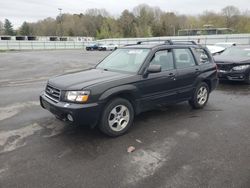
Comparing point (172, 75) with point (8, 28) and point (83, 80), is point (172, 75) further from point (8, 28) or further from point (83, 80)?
point (8, 28)

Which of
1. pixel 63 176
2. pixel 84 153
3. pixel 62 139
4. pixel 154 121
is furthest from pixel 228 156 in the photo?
pixel 62 139

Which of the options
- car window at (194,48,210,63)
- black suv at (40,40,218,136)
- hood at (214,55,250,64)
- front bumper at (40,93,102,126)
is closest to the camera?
front bumper at (40,93,102,126)

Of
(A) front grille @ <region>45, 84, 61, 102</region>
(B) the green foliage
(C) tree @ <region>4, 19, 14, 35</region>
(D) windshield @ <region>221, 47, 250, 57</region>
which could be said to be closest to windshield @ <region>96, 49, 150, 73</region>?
(A) front grille @ <region>45, 84, 61, 102</region>

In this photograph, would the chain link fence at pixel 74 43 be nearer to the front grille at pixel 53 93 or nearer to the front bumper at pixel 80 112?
the front grille at pixel 53 93

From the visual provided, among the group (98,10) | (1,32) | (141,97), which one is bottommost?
(141,97)

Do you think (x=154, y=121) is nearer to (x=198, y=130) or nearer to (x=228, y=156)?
(x=198, y=130)

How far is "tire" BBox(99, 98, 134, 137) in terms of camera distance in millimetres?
3912

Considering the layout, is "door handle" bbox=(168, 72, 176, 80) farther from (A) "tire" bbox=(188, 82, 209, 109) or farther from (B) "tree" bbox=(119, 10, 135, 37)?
(B) "tree" bbox=(119, 10, 135, 37)

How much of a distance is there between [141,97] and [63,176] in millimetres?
2077

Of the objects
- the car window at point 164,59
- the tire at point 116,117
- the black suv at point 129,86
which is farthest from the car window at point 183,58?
the tire at point 116,117

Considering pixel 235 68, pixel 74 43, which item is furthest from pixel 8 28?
pixel 235 68

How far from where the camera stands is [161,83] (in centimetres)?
464

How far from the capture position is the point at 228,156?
3.45m

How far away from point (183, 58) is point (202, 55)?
3.07 feet
